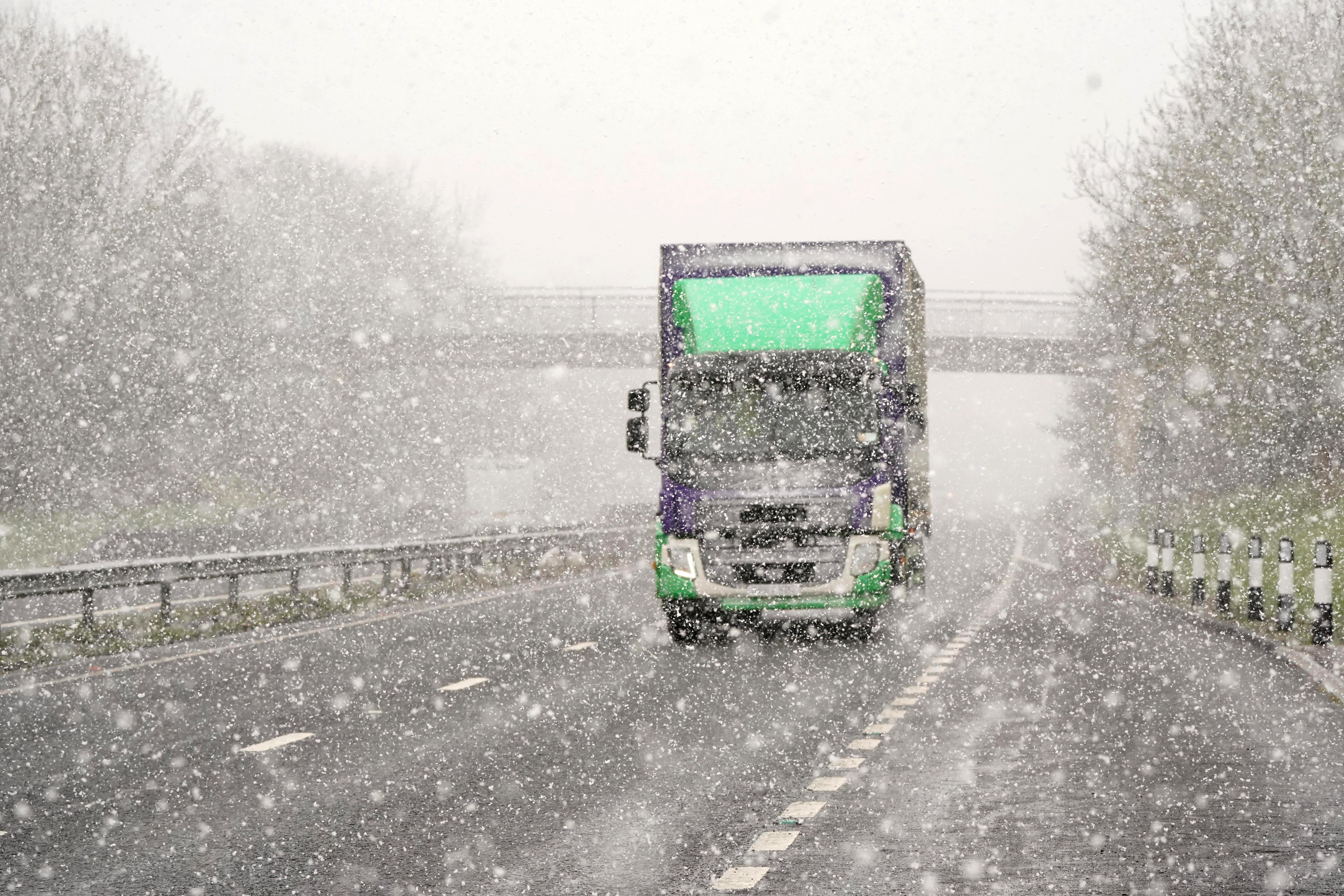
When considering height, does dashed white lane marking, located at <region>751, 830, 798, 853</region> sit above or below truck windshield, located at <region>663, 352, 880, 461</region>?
below

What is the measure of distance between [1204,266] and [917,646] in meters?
14.0

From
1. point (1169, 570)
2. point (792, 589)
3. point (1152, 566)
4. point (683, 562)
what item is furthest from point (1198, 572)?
point (683, 562)

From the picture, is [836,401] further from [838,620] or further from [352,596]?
[352,596]

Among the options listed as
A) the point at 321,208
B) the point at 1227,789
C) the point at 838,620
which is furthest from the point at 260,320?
the point at 1227,789

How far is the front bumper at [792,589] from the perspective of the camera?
16.9 meters

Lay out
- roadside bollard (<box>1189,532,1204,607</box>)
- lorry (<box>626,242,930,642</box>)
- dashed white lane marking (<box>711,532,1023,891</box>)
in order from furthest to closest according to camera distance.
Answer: roadside bollard (<box>1189,532,1204,607</box>) → lorry (<box>626,242,930,642</box>) → dashed white lane marking (<box>711,532,1023,891</box>)

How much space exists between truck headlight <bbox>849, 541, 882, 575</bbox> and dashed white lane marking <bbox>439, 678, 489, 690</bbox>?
440 cm

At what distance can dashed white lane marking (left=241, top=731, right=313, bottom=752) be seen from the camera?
388 inches

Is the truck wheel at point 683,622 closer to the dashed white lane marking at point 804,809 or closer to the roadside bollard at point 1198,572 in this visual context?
the roadside bollard at point 1198,572

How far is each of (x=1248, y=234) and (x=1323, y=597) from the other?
12.0 metres

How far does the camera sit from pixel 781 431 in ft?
56.5

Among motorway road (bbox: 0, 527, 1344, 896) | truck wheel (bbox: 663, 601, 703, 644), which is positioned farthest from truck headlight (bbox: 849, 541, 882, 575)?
truck wheel (bbox: 663, 601, 703, 644)

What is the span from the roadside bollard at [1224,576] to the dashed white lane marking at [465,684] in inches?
432

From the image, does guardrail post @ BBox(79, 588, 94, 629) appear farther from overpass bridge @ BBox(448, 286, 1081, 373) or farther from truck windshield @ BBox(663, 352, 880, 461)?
overpass bridge @ BBox(448, 286, 1081, 373)
